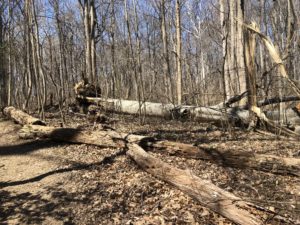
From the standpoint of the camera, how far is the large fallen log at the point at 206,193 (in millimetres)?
3861

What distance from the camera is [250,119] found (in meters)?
8.57

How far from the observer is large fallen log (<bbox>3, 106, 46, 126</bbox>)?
8.38 m

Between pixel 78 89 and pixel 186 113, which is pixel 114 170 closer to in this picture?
pixel 186 113

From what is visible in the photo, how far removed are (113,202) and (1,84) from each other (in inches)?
434

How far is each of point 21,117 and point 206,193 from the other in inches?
260

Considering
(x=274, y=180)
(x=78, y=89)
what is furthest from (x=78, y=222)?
(x=78, y=89)

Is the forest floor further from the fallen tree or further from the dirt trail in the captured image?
the fallen tree

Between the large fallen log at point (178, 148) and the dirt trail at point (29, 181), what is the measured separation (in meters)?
0.31

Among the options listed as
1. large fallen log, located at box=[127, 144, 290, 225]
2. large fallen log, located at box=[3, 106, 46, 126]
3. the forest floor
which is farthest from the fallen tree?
large fallen log, located at box=[127, 144, 290, 225]

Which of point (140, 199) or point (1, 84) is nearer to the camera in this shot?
point (140, 199)

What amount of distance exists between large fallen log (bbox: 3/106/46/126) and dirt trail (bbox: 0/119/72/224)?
0.58 m

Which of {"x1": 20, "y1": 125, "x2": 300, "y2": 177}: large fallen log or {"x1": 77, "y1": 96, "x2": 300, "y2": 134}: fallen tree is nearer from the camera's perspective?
{"x1": 20, "y1": 125, "x2": 300, "y2": 177}: large fallen log

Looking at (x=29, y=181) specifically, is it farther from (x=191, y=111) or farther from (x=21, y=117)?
(x=191, y=111)

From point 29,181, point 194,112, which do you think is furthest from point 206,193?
point 194,112
